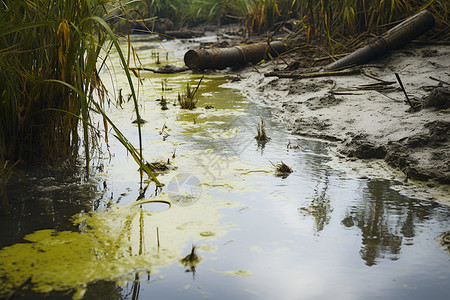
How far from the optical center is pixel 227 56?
695cm

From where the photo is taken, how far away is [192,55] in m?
6.80

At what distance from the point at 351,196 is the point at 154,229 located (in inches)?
41.1

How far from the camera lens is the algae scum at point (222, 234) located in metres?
1.71

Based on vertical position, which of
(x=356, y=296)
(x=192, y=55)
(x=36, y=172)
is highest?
(x=192, y=55)

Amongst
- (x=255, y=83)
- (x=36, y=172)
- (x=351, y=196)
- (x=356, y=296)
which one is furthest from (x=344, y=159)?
(x=255, y=83)

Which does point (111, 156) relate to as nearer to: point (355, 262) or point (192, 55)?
point (355, 262)

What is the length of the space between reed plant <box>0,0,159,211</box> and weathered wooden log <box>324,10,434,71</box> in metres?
3.41

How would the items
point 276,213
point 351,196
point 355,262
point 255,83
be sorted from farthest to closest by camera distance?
point 255,83 → point 351,196 → point 276,213 → point 355,262

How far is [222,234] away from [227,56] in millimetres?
5119

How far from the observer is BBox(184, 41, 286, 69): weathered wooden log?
6.82 m

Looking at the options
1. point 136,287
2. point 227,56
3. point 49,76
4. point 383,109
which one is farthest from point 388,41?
point 136,287

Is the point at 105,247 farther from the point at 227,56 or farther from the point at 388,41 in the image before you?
the point at 227,56

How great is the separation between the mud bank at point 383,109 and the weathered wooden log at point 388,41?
124 mm

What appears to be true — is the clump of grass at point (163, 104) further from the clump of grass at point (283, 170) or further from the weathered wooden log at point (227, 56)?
the weathered wooden log at point (227, 56)
